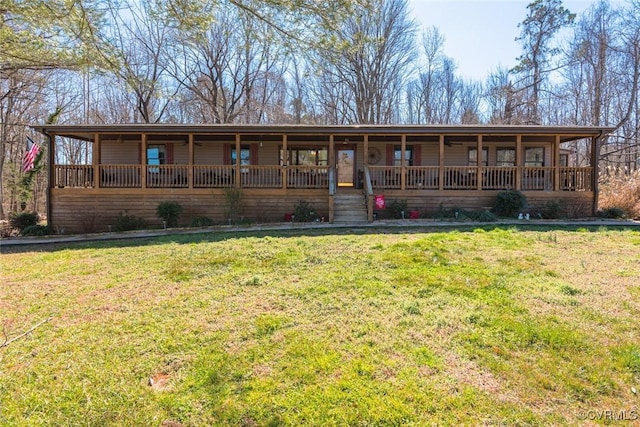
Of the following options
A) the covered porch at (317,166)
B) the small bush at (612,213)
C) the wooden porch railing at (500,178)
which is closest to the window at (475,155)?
the covered porch at (317,166)

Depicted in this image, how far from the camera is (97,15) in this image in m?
3.77

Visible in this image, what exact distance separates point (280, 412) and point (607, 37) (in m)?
28.6

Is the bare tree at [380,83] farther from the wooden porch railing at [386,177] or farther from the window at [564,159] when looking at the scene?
the window at [564,159]

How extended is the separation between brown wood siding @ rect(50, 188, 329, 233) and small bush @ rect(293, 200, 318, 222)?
433 millimetres

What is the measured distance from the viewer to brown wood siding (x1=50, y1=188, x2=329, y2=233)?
43.6ft

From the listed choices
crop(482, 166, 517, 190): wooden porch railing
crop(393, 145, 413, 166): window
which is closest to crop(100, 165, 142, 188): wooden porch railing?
crop(393, 145, 413, 166): window

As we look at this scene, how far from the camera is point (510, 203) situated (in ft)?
41.7

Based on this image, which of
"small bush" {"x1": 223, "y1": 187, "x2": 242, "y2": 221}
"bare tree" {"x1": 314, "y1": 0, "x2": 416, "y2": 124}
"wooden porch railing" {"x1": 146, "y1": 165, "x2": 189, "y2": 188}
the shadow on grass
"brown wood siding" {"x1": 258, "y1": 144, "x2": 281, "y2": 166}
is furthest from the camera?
"bare tree" {"x1": 314, "y1": 0, "x2": 416, "y2": 124}

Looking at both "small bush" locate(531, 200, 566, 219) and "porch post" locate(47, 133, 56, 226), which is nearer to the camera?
"small bush" locate(531, 200, 566, 219)

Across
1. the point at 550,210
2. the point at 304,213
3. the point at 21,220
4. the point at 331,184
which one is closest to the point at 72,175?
the point at 21,220

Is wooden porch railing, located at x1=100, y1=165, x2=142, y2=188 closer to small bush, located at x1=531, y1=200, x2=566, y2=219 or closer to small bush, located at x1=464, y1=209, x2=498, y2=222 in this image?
small bush, located at x1=464, y1=209, x2=498, y2=222

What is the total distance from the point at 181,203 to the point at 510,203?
1190 centimetres

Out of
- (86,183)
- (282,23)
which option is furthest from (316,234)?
(86,183)

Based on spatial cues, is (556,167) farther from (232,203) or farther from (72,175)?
(72,175)
